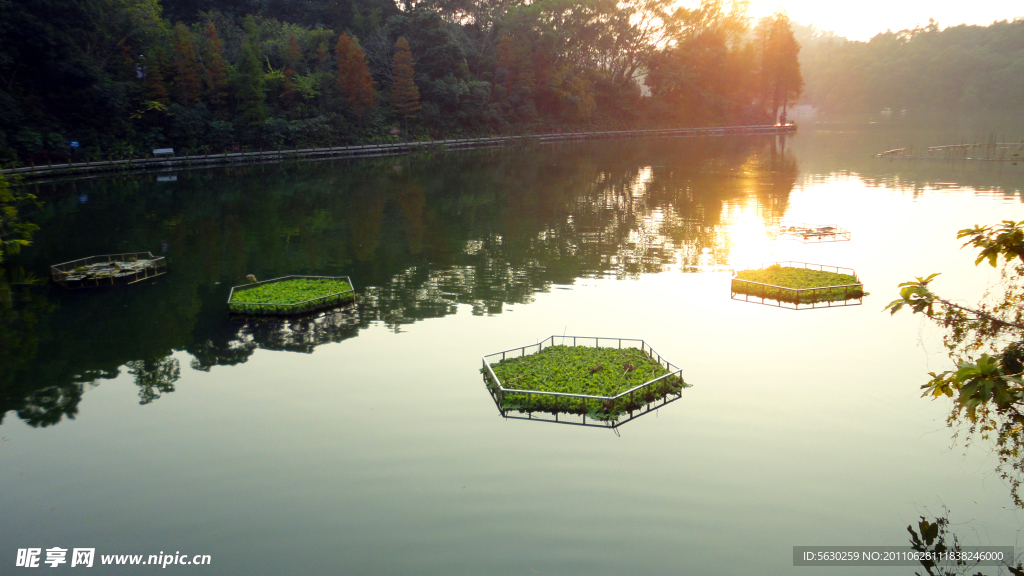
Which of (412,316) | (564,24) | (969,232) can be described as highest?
(564,24)

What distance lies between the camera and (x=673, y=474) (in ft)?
45.3

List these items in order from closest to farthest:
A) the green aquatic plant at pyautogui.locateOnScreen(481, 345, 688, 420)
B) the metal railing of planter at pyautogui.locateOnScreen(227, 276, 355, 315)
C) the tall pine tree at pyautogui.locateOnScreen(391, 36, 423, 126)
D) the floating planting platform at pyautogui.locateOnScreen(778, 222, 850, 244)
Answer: the green aquatic plant at pyautogui.locateOnScreen(481, 345, 688, 420)
the metal railing of planter at pyautogui.locateOnScreen(227, 276, 355, 315)
the floating planting platform at pyautogui.locateOnScreen(778, 222, 850, 244)
the tall pine tree at pyautogui.locateOnScreen(391, 36, 423, 126)

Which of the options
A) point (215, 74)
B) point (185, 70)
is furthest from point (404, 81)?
point (185, 70)

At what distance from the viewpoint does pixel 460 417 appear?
16.2 meters

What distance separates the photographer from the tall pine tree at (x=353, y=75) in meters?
74.8

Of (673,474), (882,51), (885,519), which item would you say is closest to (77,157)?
(673,474)

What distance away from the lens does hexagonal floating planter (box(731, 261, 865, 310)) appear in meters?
24.0

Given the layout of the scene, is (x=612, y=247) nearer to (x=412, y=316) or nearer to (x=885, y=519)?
(x=412, y=316)

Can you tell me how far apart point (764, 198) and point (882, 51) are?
437 feet

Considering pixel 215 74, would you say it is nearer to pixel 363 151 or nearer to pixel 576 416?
pixel 363 151

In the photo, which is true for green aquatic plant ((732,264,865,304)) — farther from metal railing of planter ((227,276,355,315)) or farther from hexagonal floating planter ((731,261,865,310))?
metal railing of planter ((227,276,355,315))

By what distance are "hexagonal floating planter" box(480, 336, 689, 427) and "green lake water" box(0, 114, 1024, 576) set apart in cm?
54

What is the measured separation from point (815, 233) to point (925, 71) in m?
135

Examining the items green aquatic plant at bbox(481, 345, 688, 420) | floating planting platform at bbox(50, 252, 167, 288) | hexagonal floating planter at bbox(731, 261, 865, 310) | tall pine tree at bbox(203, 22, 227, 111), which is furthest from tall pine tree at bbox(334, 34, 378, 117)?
green aquatic plant at bbox(481, 345, 688, 420)
